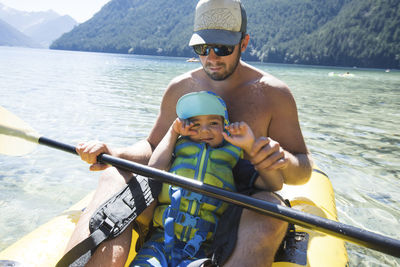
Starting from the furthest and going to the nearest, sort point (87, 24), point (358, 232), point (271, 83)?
point (87, 24)
point (271, 83)
point (358, 232)

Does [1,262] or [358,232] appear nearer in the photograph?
[358,232]

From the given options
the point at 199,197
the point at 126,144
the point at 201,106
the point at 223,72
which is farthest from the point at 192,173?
the point at 126,144

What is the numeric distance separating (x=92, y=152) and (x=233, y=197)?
3.44 ft

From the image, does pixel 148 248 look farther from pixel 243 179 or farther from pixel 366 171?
pixel 366 171

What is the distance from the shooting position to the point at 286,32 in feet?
389

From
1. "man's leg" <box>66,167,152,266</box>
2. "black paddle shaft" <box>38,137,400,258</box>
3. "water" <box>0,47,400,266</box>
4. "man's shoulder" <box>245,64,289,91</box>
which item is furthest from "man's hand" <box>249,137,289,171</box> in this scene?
"water" <box>0,47,400,266</box>

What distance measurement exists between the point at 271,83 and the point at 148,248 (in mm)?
1552

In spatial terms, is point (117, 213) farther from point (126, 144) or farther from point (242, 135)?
point (126, 144)

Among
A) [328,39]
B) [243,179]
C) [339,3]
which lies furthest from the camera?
[339,3]

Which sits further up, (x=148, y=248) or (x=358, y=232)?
(x=358, y=232)

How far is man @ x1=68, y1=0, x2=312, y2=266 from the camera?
1.55 metres

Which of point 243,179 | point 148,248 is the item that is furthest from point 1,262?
point 243,179

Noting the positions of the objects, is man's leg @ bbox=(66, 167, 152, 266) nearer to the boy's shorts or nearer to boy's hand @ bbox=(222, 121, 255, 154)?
the boy's shorts

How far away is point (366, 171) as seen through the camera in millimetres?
4691
